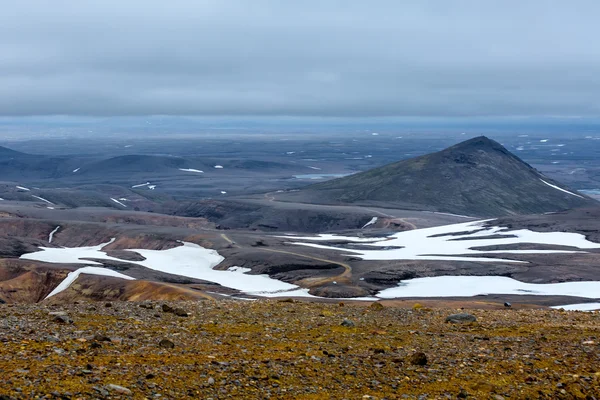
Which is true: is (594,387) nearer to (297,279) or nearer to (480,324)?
(480,324)

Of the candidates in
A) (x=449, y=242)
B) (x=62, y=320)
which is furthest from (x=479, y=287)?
(x=62, y=320)

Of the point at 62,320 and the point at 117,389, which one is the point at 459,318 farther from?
the point at 117,389

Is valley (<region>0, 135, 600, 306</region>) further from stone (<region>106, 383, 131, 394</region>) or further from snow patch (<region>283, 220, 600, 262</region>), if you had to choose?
stone (<region>106, 383, 131, 394</region>)

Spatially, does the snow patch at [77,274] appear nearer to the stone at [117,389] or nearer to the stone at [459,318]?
the stone at [459,318]

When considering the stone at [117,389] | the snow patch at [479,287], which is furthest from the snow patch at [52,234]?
the stone at [117,389]

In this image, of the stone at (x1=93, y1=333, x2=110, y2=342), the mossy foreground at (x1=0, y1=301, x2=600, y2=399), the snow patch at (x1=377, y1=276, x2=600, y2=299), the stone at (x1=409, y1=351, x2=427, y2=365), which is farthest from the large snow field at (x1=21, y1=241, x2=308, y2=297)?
the stone at (x1=409, y1=351, x2=427, y2=365)

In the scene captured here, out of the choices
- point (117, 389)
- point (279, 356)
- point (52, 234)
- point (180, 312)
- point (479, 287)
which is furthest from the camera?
point (52, 234)

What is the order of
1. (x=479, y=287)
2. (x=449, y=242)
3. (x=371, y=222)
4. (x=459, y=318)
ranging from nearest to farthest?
(x=459, y=318) → (x=479, y=287) → (x=449, y=242) → (x=371, y=222)

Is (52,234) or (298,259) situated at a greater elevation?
(298,259)
